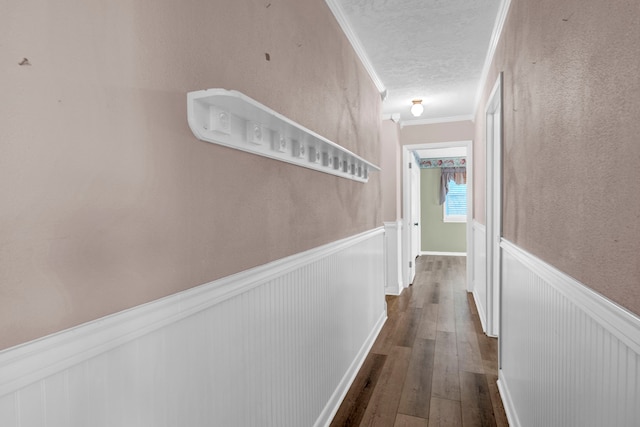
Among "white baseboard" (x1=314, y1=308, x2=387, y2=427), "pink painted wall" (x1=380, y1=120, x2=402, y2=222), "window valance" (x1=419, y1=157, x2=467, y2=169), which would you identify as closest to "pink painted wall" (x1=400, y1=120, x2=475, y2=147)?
"pink painted wall" (x1=380, y1=120, x2=402, y2=222)

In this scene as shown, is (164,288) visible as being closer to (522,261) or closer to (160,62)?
(160,62)

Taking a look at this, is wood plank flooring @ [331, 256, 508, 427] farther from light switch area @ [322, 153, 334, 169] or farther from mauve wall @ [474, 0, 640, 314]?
light switch area @ [322, 153, 334, 169]

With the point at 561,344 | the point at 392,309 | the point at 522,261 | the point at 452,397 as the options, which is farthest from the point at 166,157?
the point at 392,309

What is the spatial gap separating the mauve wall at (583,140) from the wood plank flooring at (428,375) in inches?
44.0

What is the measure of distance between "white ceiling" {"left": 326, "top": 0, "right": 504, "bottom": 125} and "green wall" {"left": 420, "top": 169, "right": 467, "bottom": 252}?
4.59m

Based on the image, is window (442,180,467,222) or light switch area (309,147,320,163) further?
window (442,180,467,222)

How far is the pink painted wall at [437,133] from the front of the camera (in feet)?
16.2

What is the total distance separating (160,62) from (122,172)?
0.30 metres

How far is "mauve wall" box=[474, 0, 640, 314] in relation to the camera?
79cm

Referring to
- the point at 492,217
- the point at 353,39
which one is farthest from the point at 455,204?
the point at 353,39

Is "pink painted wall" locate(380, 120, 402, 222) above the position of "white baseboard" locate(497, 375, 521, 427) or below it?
above

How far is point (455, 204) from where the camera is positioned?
27.9ft

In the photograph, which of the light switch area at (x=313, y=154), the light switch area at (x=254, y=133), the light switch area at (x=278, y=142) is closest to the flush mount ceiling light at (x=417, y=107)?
the light switch area at (x=313, y=154)

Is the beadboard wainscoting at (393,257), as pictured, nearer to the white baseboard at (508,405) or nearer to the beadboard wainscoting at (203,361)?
the white baseboard at (508,405)
